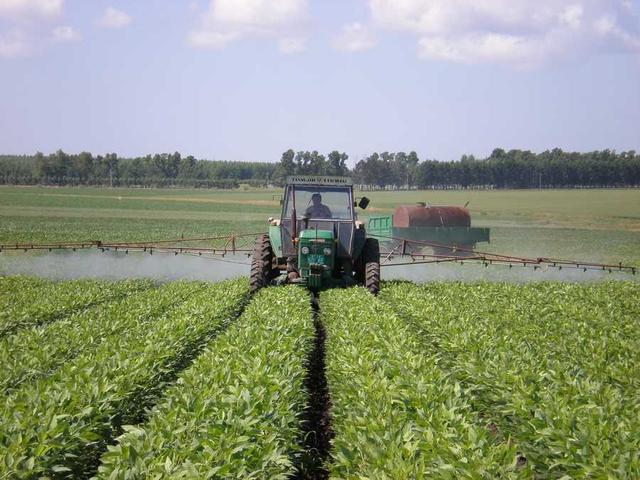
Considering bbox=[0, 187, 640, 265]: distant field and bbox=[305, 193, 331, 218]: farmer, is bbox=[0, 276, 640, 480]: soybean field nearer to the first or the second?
bbox=[305, 193, 331, 218]: farmer

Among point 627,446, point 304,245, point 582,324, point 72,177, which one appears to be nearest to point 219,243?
point 304,245

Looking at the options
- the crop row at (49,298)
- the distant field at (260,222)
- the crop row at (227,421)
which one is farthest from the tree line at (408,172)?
the crop row at (227,421)

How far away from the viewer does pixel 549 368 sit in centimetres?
756

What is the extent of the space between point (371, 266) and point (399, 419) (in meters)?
9.87

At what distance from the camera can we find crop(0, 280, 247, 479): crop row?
505 centimetres

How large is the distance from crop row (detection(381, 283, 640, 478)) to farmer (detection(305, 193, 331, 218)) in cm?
238

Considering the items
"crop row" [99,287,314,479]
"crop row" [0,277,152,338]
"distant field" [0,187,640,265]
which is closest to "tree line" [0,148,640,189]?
"distant field" [0,187,640,265]

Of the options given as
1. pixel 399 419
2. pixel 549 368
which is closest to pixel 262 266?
pixel 549 368

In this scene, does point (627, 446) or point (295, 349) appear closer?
point (627, 446)

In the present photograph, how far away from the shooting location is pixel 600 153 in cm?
11738

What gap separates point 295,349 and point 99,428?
3.20 meters

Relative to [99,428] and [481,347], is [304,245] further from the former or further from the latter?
[99,428]

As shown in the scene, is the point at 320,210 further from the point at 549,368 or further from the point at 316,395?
the point at 549,368

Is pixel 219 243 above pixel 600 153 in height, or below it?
below
